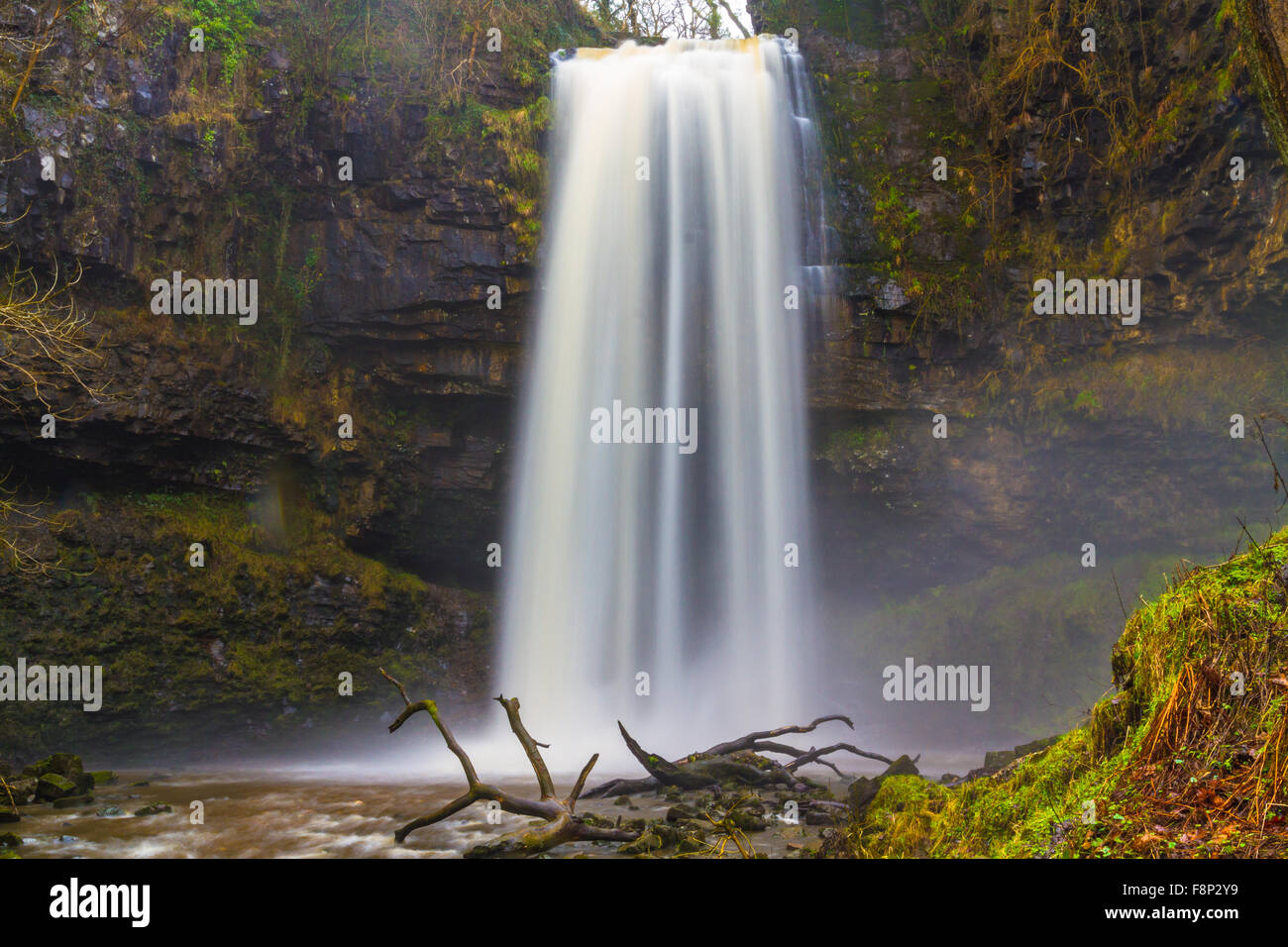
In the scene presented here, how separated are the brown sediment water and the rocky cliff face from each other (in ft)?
9.98

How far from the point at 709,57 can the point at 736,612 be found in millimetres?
9159

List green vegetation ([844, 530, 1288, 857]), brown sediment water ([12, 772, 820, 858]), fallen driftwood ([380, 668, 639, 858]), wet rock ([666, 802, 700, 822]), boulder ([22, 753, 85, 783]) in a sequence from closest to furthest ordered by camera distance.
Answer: green vegetation ([844, 530, 1288, 857])
fallen driftwood ([380, 668, 639, 858])
brown sediment water ([12, 772, 820, 858])
wet rock ([666, 802, 700, 822])
boulder ([22, 753, 85, 783])

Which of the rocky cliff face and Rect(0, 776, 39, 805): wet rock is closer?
Rect(0, 776, 39, 805): wet rock

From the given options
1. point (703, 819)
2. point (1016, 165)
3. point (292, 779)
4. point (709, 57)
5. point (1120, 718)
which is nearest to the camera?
point (1120, 718)

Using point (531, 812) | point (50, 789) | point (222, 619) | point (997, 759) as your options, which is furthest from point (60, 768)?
point (997, 759)

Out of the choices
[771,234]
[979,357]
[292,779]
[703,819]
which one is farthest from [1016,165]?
[292,779]

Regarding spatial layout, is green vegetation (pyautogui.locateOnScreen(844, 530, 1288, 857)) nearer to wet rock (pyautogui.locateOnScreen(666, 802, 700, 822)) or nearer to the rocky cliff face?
wet rock (pyautogui.locateOnScreen(666, 802, 700, 822))

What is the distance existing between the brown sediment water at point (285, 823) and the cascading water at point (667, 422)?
3750mm

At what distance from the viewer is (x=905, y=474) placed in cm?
1391

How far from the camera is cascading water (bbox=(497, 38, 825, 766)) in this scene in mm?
13375

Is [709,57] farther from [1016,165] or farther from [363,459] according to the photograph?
[363,459]

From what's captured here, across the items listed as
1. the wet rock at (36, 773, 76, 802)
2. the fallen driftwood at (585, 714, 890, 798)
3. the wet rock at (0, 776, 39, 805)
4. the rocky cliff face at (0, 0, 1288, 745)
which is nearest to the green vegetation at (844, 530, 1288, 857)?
the fallen driftwood at (585, 714, 890, 798)

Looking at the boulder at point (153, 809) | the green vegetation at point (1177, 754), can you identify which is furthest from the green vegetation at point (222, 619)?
the green vegetation at point (1177, 754)

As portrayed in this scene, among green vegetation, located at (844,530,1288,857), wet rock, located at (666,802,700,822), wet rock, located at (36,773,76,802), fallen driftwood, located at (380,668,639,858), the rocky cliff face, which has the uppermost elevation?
the rocky cliff face
